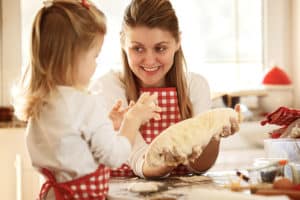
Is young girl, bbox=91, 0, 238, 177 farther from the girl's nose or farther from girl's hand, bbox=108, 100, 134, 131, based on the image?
girl's hand, bbox=108, 100, 134, 131

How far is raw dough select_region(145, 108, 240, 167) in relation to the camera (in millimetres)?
1386

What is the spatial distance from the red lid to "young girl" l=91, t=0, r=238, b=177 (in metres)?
1.77

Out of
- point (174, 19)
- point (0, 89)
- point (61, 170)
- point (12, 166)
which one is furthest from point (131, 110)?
point (0, 89)

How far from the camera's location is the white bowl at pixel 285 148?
153 centimetres

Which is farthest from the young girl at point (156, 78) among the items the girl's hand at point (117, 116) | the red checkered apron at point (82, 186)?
the red checkered apron at point (82, 186)

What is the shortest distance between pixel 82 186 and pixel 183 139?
10.6 inches

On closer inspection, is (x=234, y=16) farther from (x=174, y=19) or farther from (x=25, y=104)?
(x=25, y=104)

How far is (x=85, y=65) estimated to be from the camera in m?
1.32

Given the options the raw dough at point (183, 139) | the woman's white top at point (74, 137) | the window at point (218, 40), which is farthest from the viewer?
the window at point (218, 40)

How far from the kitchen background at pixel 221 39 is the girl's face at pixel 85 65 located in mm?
2072

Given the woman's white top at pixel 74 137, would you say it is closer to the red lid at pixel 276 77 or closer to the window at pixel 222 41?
the window at pixel 222 41

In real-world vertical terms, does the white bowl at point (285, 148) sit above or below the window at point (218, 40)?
below

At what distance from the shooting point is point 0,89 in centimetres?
332

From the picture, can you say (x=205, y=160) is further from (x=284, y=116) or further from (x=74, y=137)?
(x=74, y=137)
